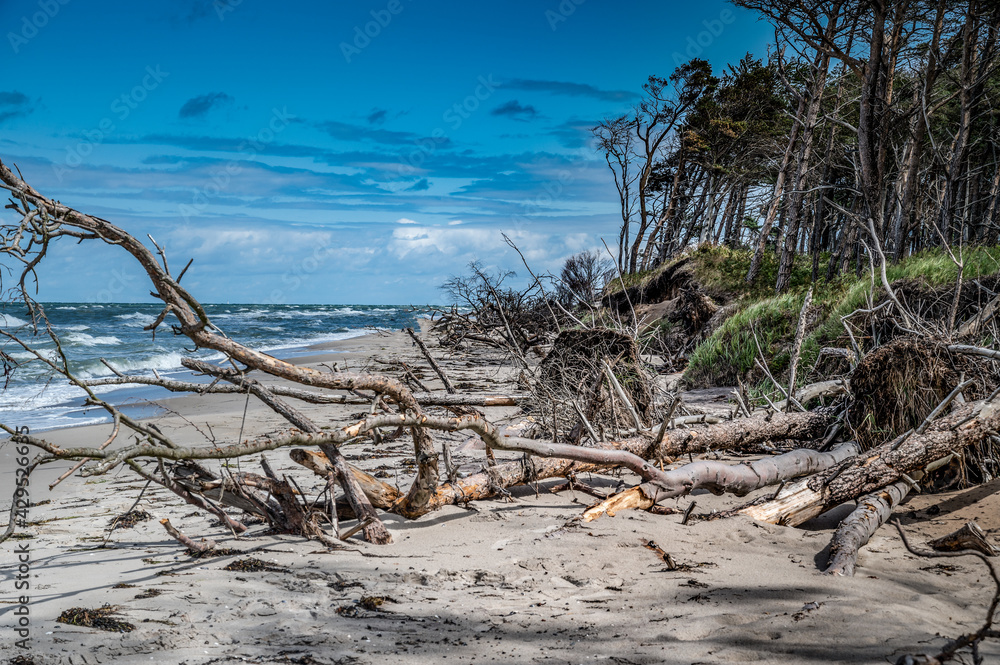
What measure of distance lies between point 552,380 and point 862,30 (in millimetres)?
9455

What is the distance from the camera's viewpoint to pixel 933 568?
361 cm

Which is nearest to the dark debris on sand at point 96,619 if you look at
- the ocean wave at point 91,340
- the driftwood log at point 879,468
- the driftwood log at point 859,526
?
the driftwood log at point 859,526

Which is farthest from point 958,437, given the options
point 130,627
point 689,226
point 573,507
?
point 689,226

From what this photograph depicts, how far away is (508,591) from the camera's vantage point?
3.29m

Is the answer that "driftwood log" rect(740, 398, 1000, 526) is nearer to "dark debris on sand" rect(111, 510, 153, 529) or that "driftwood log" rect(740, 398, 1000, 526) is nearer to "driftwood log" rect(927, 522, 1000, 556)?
"driftwood log" rect(927, 522, 1000, 556)

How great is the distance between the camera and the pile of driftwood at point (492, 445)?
3.03 m

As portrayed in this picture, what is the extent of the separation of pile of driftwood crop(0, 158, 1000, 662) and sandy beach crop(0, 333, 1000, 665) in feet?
0.60

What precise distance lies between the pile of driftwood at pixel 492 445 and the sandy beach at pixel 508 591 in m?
0.18

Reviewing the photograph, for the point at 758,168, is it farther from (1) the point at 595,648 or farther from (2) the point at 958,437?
(1) the point at 595,648

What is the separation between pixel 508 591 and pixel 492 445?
2.62ft

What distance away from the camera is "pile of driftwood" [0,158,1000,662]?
9.95ft

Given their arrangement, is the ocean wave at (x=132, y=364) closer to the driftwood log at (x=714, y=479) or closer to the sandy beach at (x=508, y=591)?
the sandy beach at (x=508, y=591)
